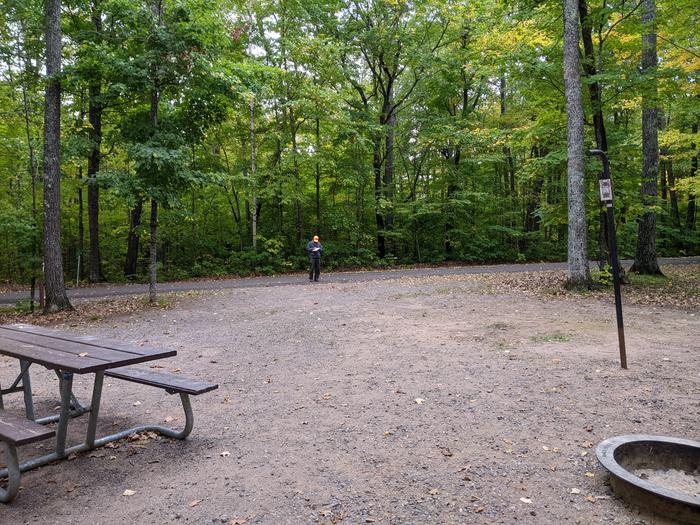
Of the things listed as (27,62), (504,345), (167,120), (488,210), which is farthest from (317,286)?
(488,210)

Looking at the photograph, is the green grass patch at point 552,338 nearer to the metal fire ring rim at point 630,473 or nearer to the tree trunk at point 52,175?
the metal fire ring rim at point 630,473

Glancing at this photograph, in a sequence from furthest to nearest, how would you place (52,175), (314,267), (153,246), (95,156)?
(314,267), (95,156), (153,246), (52,175)

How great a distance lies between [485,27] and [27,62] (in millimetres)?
17652

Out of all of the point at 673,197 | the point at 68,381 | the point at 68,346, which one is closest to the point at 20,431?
the point at 68,381

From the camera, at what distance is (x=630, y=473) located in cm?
267

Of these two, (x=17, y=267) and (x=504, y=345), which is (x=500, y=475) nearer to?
(x=504, y=345)

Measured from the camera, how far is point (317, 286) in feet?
48.9

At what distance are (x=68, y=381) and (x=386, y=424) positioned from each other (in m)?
2.54

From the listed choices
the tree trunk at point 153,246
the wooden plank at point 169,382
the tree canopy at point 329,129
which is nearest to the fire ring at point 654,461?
the wooden plank at point 169,382

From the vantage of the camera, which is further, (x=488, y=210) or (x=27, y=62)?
(x=488, y=210)

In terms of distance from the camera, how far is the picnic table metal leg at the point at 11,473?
266 cm

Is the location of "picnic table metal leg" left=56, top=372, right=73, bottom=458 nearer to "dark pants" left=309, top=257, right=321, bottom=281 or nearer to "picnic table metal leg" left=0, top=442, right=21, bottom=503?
"picnic table metal leg" left=0, top=442, right=21, bottom=503

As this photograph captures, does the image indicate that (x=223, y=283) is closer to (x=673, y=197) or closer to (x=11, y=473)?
(x=11, y=473)

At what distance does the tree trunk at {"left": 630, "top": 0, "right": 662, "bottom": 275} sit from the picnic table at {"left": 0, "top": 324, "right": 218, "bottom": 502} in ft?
41.7
